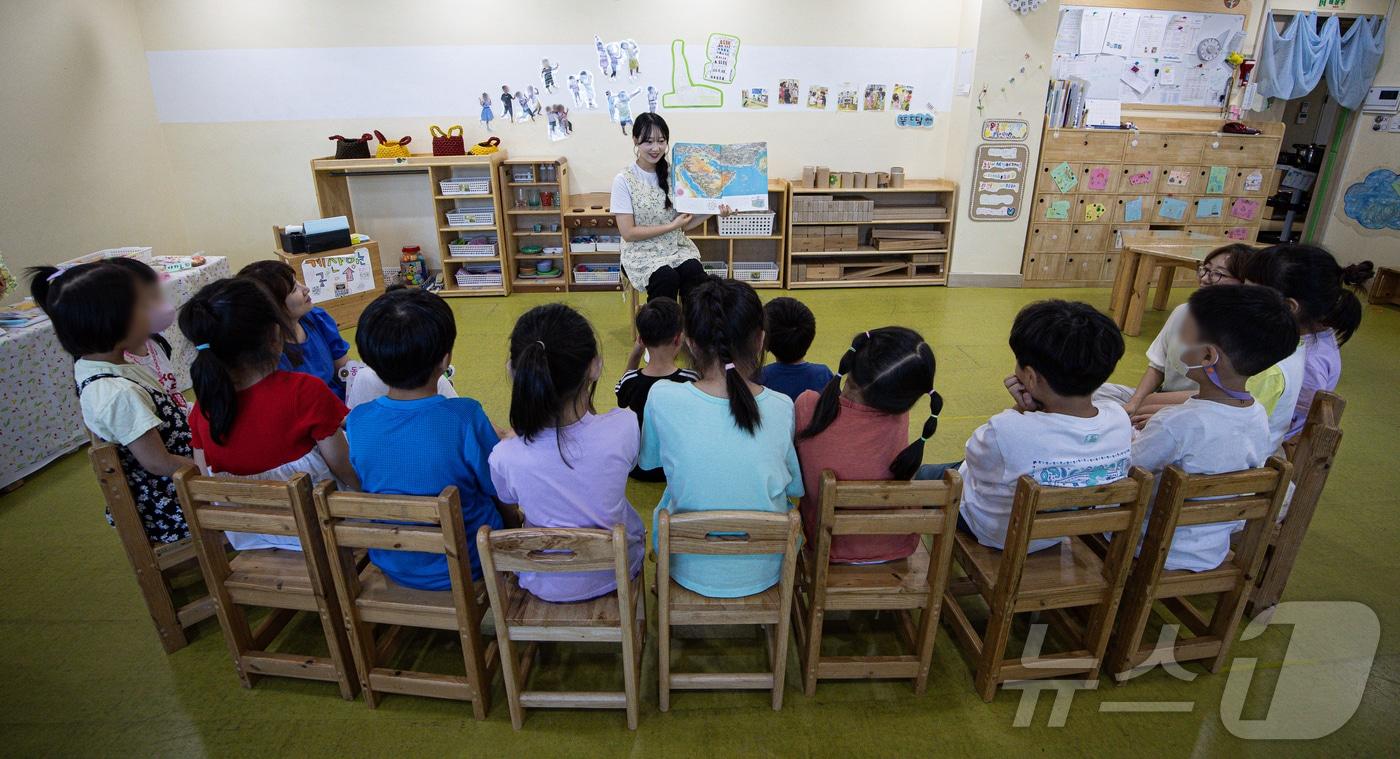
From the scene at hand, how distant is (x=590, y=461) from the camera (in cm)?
156

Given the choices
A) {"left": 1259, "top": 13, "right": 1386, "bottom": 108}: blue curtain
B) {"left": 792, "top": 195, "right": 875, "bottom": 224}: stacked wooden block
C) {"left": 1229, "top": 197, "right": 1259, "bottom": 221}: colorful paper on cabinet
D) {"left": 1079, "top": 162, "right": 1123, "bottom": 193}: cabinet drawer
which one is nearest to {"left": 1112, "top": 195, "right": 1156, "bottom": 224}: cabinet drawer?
{"left": 1079, "top": 162, "right": 1123, "bottom": 193}: cabinet drawer

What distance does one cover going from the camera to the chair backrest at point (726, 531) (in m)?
1.44

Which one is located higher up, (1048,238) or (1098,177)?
(1098,177)

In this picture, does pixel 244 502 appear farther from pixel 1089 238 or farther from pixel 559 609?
pixel 1089 238

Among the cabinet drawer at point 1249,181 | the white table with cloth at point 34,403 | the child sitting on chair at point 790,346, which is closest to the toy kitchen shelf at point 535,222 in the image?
the white table with cloth at point 34,403

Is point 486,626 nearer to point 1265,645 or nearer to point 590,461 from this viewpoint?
point 590,461

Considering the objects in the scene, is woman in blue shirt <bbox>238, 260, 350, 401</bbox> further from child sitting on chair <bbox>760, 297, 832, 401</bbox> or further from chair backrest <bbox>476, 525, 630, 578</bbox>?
child sitting on chair <bbox>760, 297, 832, 401</bbox>

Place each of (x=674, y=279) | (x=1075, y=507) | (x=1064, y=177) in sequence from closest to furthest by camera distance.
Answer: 1. (x=1075, y=507)
2. (x=674, y=279)
3. (x=1064, y=177)

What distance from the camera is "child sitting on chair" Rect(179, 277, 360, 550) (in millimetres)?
1630

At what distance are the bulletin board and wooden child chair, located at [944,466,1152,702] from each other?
5.31m

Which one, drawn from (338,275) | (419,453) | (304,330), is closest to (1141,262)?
(419,453)

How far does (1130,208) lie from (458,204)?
18.7ft

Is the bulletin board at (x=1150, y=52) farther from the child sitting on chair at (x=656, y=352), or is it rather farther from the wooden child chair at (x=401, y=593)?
the wooden child chair at (x=401, y=593)

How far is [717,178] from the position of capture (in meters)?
3.87
